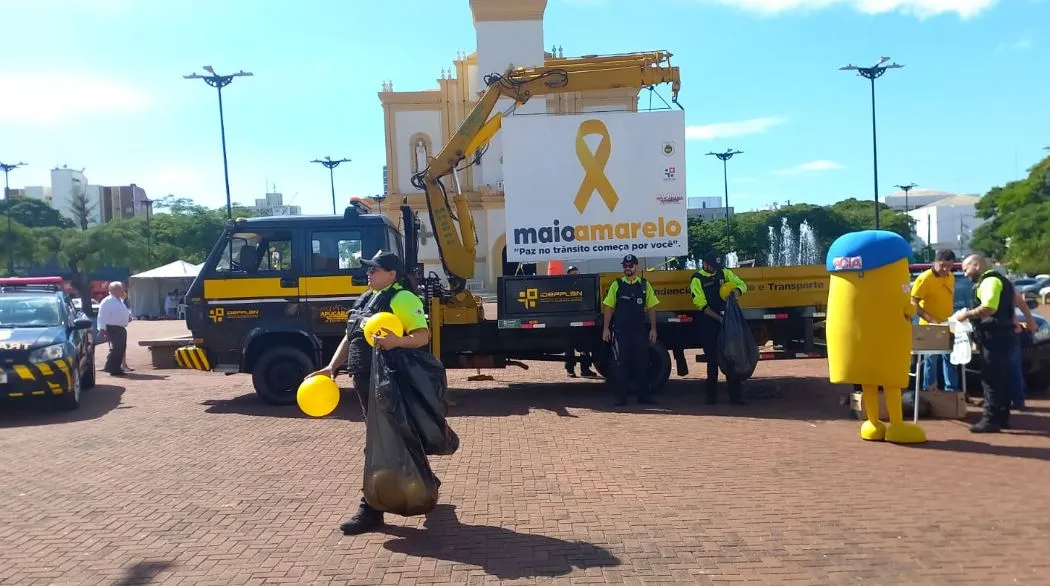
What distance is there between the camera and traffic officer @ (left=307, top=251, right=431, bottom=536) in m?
5.14

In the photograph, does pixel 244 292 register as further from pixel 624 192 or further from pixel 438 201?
pixel 624 192

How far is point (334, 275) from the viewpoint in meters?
10.2

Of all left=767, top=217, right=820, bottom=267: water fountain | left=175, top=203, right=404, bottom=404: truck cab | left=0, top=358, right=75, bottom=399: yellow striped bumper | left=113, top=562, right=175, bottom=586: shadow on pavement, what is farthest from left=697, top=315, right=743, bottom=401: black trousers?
left=767, top=217, right=820, bottom=267: water fountain

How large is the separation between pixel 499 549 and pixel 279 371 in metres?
6.27

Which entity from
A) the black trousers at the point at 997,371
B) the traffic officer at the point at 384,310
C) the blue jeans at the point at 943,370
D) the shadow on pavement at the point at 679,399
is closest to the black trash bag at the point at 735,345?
the shadow on pavement at the point at 679,399

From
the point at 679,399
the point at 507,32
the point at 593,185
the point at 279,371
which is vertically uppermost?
the point at 507,32

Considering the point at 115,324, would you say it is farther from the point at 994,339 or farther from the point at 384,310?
the point at 994,339

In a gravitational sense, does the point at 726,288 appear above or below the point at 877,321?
above

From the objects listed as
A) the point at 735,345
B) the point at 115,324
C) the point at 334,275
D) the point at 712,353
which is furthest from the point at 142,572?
the point at 115,324

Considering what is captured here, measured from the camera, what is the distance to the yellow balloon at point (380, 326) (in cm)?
493

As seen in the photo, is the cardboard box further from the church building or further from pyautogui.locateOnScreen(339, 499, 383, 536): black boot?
the church building

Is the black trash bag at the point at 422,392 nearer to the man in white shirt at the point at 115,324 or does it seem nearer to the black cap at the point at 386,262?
the black cap at the point at 386,262

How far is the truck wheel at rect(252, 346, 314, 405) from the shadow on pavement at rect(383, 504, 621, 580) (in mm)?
5344

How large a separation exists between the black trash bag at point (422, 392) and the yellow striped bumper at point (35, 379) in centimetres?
691
